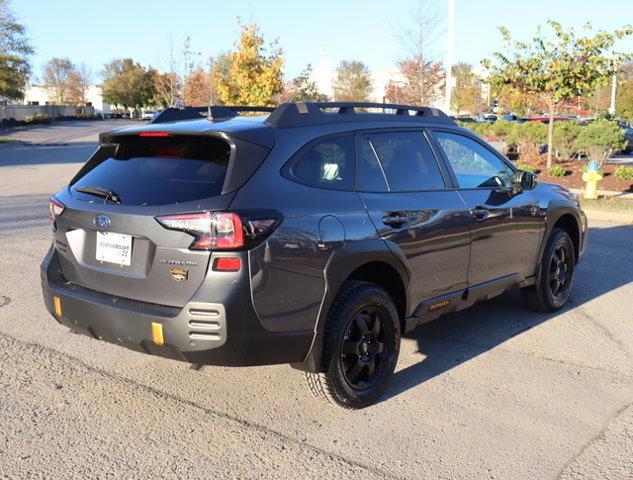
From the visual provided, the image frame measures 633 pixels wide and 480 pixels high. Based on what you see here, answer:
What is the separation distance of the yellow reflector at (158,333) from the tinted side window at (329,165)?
3.66 feet

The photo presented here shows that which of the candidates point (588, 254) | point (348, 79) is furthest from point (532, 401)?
point (348, 79)

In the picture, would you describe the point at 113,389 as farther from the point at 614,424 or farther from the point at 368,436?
the point at 614,424

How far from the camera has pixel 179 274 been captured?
11.1 feet

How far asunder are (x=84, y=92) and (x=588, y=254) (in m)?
99.2

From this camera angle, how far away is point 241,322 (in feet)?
11.0

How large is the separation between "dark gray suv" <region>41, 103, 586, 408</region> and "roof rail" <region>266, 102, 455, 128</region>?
1 cm

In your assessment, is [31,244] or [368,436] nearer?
[368,436]

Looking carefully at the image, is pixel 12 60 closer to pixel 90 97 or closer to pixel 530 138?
pixel 530 138

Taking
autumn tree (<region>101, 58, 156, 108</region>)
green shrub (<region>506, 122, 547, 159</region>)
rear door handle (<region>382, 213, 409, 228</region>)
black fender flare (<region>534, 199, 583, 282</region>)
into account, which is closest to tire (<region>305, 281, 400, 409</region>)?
rear door handle (<region>382, 213, 409, 228</region>)

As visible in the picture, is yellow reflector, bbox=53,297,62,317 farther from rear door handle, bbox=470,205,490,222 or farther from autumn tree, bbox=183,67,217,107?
autumn tree, bbox=183,67,217,107

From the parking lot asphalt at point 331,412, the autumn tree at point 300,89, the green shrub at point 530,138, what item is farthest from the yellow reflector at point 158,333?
the autumn tree at point 300,89

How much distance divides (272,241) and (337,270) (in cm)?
49

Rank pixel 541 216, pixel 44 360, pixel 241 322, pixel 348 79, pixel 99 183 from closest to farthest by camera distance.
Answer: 1. pixel 241 322
2. pixel 99 183
3. pixel 44 360
4. pixel 541 216
5. pixel 348 79

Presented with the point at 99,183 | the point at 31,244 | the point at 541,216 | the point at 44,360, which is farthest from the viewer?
the point at 31,244
